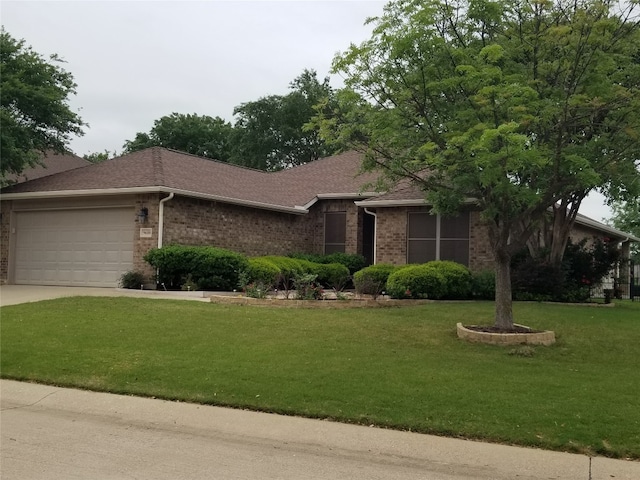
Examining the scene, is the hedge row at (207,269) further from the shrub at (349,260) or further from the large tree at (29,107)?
the large tree at (29,107)

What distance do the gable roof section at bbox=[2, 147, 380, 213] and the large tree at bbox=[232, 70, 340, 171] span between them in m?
18.3

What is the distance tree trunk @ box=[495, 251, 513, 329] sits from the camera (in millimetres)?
11047

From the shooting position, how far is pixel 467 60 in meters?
9.47

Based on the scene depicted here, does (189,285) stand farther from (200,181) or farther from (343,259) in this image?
(343,259)

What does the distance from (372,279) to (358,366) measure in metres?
8.48

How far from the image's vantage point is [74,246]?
19391 millimetres

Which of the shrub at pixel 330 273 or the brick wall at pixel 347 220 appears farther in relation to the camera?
the brick wall at pixel 347 220

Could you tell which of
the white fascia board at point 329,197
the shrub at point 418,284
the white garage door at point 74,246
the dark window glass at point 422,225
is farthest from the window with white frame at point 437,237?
the white garage door at point 74,246

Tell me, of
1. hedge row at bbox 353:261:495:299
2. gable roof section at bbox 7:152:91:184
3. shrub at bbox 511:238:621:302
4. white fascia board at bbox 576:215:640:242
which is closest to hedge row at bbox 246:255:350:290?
hedge row at bbox 353:261:495:299

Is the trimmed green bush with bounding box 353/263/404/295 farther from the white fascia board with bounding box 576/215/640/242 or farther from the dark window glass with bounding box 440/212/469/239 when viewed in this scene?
the white fascia board with bounding box 576/215/640/242

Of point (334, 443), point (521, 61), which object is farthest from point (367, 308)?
point (334, 443)

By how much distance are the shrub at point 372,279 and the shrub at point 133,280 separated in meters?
6.14

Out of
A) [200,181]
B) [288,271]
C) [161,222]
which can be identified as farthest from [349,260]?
[161,222]

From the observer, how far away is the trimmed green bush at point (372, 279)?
52.6 ft
